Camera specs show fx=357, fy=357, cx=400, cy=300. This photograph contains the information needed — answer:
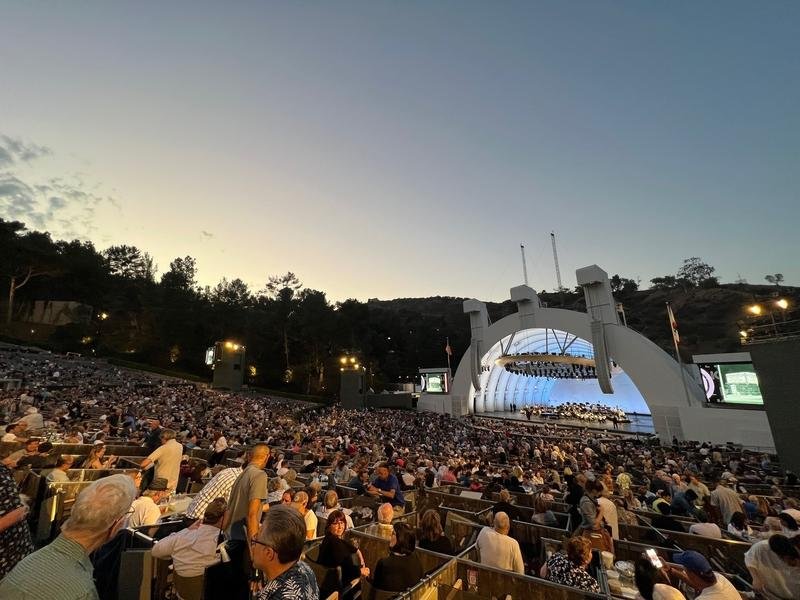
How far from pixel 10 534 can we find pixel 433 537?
4.12 m

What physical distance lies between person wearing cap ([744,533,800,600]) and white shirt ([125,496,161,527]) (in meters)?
7.13

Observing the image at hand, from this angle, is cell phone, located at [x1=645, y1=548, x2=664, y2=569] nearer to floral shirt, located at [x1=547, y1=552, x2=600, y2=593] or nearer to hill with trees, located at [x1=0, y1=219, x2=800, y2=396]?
floral shirt, located at [x1=547, y1=552, x2=600, y2=593]

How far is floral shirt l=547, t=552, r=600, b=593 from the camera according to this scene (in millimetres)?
3646

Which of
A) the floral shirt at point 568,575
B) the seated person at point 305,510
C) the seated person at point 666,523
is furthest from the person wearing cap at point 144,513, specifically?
the seated person at point 666,523

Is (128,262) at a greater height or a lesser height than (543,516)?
greater

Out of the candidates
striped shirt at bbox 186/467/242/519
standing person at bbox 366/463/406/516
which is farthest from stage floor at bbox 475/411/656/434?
striped shirt at bbox 186/467/242/519

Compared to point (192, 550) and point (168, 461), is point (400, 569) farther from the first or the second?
point (168, 461)

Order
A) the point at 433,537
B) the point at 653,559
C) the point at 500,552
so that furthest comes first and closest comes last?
the point at 433,537
the point at 500,552
the point at 653,559

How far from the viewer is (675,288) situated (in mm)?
101500

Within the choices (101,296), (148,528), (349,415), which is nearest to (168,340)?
Result: (101,296)

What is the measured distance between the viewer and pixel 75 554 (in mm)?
1604

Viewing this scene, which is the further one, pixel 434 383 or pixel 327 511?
pixel 434 383

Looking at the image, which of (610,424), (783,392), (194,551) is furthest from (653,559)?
(610,424)

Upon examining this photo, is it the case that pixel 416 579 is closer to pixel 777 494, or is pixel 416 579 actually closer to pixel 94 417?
pixel 777 494
